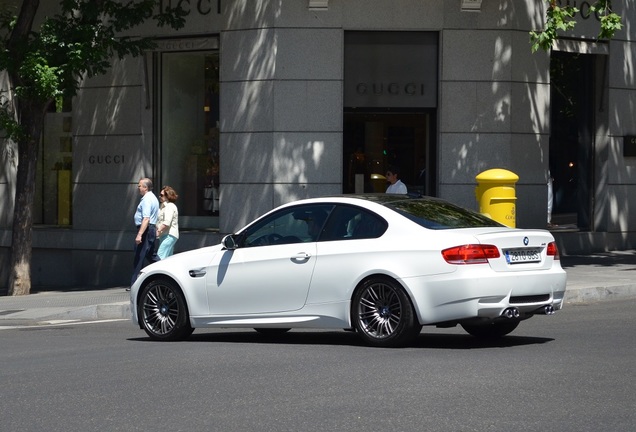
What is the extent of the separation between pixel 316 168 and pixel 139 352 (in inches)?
394

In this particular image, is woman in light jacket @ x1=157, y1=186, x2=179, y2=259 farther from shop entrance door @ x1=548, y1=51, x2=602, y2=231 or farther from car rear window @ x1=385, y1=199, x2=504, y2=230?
car rear window @ x1=385, y1=199, x2=504, y2=230

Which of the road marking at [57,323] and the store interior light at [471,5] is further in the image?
the store interior light at [471,5]

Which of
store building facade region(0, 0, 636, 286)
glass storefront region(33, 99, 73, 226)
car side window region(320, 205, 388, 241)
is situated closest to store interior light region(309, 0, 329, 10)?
store building facade region(0, 0, 636, 286)

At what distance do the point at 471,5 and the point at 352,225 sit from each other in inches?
413

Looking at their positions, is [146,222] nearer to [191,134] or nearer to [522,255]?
[191,134]

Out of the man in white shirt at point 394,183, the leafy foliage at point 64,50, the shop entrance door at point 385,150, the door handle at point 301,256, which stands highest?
the leafy foliage at point 64,50

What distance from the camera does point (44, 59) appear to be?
18703mm

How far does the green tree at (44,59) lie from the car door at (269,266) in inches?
296

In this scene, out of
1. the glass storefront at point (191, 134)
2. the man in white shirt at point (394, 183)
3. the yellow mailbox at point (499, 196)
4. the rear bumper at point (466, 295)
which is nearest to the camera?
the rear bumper at point (466, 295)

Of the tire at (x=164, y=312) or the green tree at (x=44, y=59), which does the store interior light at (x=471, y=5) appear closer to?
the green tree at (x=44, y=59)

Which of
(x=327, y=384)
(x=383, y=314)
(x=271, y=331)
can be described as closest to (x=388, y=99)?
(x=271, y=331)

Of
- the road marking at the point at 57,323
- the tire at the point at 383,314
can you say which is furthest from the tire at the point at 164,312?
the road marking at the point at 57,323

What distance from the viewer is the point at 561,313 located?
14625 mm

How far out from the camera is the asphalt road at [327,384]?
24.6ft
